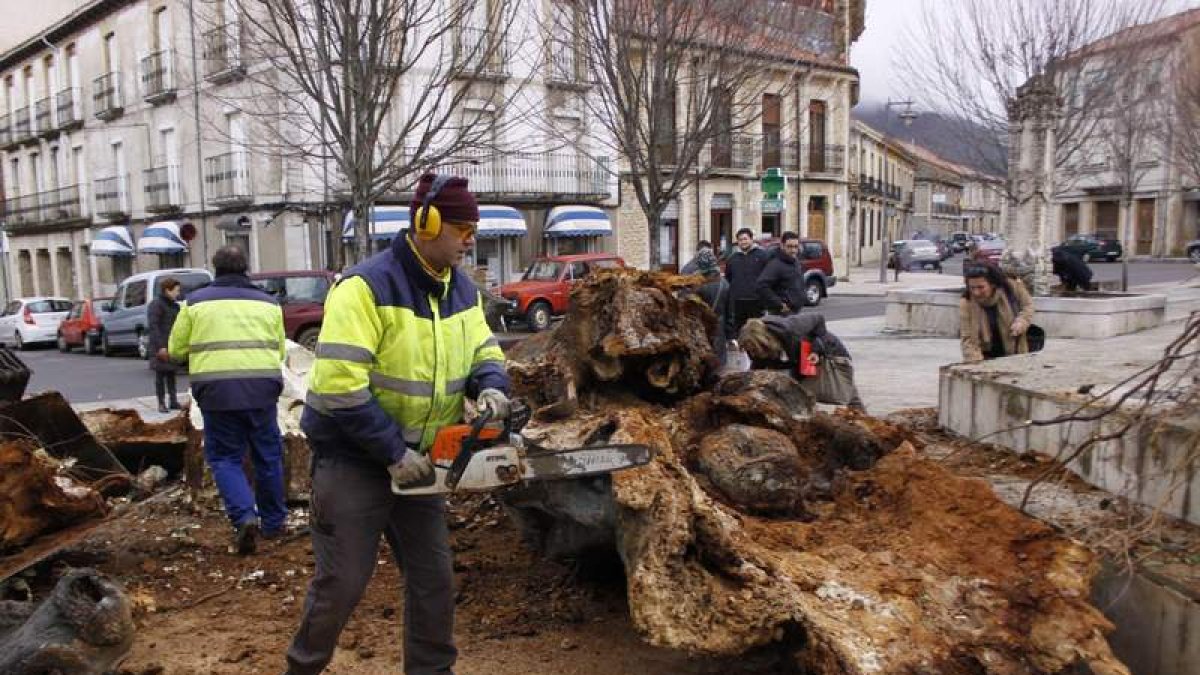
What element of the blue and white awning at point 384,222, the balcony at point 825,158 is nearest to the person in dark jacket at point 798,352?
the blue and white awning at point 384,222

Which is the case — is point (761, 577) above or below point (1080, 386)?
below

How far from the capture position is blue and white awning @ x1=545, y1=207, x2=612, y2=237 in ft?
82.3

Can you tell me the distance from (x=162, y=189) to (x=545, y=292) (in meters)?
14.5

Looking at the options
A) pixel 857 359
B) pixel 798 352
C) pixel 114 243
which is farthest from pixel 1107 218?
pixel 798 352

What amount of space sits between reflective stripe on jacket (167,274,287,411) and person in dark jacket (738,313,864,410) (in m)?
3.21

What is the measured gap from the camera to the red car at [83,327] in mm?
19078

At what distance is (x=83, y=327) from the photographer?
19484 millimetres

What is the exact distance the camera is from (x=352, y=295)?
285 centimetres

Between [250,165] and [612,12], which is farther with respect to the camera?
[250,165]

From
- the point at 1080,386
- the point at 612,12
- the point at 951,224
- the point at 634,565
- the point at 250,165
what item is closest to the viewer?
the point at 634,565

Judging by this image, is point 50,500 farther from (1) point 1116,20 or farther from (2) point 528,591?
(1) point 1116,20

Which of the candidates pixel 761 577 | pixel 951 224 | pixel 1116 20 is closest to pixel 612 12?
pixel 1116 20

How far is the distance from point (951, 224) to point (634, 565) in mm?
84785

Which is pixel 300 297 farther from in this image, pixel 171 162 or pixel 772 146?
pixel 772 146
